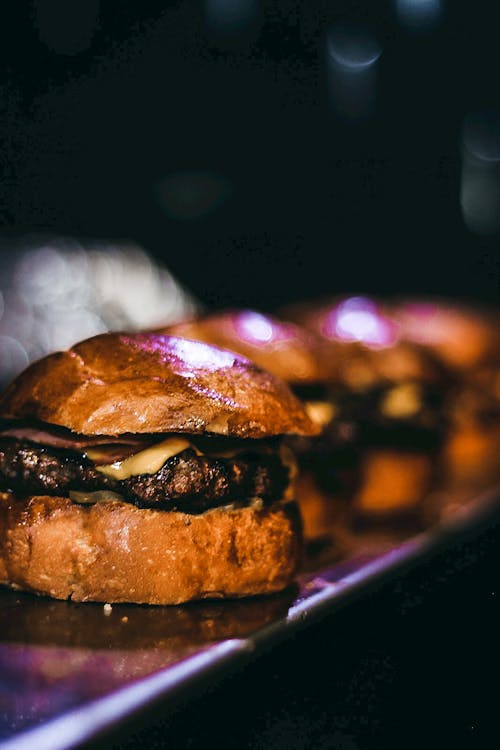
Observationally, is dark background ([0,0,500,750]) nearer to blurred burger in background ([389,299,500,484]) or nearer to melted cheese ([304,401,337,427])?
melted cheese ([304,401,337,427])

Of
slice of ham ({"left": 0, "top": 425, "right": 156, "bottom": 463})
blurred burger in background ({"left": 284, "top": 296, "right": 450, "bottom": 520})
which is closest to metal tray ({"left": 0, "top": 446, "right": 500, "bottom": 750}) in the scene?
slice of ham ({"left": 0, "top": 425, "right": 156, "bottom": 463})

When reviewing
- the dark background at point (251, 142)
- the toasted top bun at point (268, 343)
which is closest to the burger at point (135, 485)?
Result: the toasted top bun at point (268, 343)

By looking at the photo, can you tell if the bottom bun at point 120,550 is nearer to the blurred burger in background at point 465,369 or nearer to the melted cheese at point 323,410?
the melted cheese at point 323,410

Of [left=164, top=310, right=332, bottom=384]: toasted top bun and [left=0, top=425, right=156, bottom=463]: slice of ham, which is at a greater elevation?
[left=0, top=425, right=156, bottom=463]: slice of ham

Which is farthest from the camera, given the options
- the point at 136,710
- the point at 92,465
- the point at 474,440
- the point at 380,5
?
the point at 380,5

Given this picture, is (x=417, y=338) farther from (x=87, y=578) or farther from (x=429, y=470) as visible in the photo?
(x=87, y=578)

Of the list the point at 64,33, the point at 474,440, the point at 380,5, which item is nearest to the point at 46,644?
the point at 474,440
